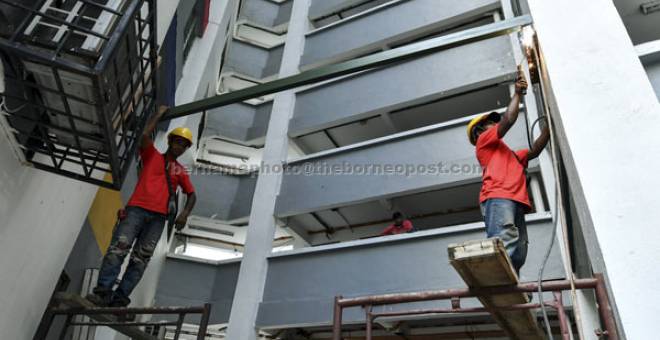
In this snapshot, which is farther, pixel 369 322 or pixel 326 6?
pixel 326 6

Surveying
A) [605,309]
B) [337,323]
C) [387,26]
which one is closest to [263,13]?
[387,26]

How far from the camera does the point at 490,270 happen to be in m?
3.21

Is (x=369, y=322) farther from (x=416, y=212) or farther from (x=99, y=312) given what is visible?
(x=416, y=212)

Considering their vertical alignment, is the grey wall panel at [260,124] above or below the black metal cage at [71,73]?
above

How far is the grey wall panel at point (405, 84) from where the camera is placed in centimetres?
866

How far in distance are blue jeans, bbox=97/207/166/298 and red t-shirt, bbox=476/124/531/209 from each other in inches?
135

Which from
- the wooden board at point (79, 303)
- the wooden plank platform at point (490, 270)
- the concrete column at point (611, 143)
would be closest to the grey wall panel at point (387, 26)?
the concrete column at point (611, 143)

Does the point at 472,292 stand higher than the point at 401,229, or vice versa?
the point at 401,229

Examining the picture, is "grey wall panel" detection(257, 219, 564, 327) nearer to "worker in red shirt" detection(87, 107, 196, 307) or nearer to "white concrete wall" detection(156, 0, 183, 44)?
"worker in red shirt" detection(87, 107, 196, 307)

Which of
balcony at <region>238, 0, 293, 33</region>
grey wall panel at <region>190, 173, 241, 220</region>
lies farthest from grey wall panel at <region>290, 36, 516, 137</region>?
balcony at <region>238, 0, 293, 33</region>

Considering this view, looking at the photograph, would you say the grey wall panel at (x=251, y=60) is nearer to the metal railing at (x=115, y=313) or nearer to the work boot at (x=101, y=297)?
the work boot at (x=101, y=297)

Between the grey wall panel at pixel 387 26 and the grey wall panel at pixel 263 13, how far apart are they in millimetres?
4539

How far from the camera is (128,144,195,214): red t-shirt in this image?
5.32 meters

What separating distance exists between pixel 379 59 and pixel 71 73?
3.23 meters
